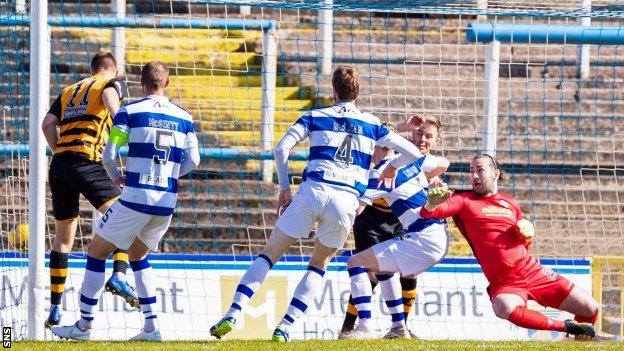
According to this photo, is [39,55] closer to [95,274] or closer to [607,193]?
[95,274]

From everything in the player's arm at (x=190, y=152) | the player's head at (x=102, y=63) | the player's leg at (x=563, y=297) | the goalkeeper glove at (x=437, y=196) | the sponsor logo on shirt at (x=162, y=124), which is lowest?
the player's leg at (x=563, y=297)

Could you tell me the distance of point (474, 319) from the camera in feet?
40.9

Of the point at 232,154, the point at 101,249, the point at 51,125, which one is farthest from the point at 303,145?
the point at 101,249

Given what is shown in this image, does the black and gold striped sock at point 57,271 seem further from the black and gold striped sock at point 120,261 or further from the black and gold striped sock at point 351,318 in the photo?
the black and gold striped sock at point 351,318

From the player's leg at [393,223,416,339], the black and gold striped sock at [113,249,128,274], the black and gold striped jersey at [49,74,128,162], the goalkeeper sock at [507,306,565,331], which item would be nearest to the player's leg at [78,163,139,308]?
the black and gold striped sock at [113,249,128,274]

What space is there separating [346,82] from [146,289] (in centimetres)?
212

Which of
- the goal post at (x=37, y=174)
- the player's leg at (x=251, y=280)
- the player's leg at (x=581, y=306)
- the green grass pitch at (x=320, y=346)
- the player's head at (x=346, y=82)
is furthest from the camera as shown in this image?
the goal post at (x=37, y=174)

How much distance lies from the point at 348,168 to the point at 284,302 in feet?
10.6

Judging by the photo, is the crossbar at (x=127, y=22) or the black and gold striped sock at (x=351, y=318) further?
the crossbar at (x=127, y=22)

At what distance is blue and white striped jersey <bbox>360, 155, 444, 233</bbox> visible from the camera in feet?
34.4

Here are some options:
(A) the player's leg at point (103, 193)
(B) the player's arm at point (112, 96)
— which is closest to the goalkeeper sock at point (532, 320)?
(A) the player's leg at point (103, 193)

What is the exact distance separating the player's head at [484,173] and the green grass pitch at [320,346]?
3.91 ft

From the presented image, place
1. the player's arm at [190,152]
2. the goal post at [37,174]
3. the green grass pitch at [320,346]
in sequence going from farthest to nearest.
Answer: the goal post at [37,174]
the player's arm at [190,152]
the green grass pitch at [320,346]

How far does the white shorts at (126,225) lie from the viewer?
938 cm
